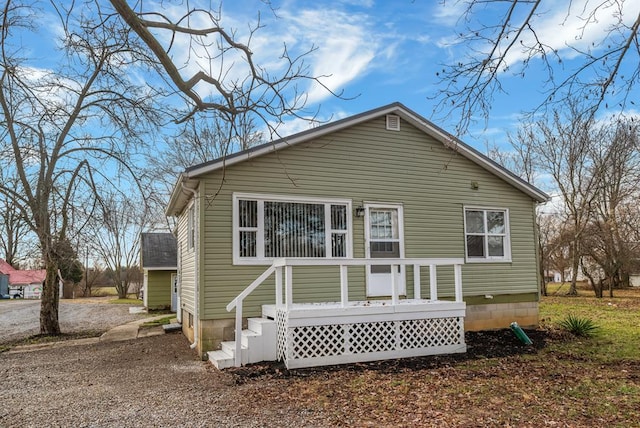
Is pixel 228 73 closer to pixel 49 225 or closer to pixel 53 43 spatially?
pixel 53 43

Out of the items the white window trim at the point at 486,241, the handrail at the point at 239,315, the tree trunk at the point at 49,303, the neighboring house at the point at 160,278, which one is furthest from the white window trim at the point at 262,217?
the neighboring house at the point at 160,278

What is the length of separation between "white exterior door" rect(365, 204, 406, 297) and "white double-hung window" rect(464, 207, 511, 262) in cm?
189

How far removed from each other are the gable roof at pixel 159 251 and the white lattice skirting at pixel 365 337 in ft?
48.8

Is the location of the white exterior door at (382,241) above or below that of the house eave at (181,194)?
below

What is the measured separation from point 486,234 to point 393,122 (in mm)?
3587

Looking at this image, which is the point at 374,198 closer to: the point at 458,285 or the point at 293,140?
the point at 293,140

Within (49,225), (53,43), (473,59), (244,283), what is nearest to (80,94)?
(49,225)

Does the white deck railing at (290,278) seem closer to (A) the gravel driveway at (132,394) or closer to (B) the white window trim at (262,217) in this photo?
(B) the white window trim at (262,217)

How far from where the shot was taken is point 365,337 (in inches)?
317

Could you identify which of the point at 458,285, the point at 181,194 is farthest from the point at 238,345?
the point at 458,285

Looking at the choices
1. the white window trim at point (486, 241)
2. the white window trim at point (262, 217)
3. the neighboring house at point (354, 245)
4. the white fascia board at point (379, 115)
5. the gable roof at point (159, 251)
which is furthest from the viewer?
the gable roof at point (159, 251)

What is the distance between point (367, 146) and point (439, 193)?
2.12m

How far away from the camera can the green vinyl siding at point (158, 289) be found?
70.6ft

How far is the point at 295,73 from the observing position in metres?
5.19
